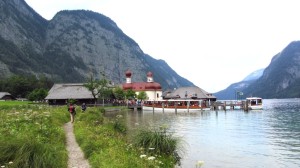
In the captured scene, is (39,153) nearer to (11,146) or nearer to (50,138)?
(11,146)

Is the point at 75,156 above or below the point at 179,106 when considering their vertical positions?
below

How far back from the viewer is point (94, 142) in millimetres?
18375

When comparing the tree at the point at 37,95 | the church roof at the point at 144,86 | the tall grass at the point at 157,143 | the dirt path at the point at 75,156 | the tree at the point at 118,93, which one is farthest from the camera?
the church roof at the point at 144,86

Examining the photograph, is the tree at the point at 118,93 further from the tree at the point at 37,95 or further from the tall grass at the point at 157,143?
the tall grass at the point at 157,143

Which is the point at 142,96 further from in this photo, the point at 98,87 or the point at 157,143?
the point at 157,143

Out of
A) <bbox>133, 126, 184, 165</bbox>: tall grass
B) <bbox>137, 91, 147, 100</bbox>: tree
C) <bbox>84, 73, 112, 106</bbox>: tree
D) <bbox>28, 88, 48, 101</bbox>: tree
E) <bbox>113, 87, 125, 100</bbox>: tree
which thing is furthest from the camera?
<bbox>137, 91, 147, 100</bbox>: tree

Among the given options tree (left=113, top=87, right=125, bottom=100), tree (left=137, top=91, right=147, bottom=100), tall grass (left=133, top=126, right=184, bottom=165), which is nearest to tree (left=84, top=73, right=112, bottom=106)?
tree (left=113, top=87, right=125, bottom=100)

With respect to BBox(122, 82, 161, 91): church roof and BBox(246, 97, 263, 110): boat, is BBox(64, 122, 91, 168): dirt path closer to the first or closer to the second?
BBox(246, 97, 263, 110): boat

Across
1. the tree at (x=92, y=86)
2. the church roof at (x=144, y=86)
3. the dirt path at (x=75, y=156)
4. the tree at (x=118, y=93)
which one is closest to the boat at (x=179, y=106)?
the tree at (x=118, y=93)

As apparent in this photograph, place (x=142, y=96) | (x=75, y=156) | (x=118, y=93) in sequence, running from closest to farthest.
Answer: (x=75, y=156) → (x=118, y=93) → (x=142, y=96)

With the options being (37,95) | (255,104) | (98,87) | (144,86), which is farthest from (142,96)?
(255,104)

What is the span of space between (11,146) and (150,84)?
145234 millimetres

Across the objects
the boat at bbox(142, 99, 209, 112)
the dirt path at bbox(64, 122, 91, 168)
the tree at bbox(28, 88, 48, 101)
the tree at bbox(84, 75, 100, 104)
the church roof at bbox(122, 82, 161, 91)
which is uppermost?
the church roof at bbox(122, 82, 161, 91)

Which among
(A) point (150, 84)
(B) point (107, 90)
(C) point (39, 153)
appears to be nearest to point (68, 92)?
(B) point (107, 90)
